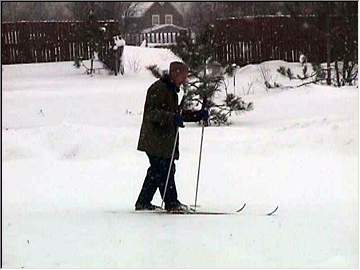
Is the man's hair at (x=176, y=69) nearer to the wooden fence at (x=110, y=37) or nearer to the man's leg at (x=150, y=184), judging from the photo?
the man's leg at (x=150, y=184)

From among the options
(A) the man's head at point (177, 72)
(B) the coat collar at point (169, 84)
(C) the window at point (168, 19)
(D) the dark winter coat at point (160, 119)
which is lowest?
(D) the dark winter coat at point (160, 119)

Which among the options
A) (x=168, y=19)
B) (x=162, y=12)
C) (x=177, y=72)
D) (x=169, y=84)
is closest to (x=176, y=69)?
(x=177, y=72)

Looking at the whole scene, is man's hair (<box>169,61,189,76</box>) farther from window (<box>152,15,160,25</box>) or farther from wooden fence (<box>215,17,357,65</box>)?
window (<box>152,15,160,25</box>)

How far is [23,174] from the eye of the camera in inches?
311

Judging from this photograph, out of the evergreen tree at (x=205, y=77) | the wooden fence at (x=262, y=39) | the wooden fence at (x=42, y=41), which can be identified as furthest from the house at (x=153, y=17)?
the evergreen tree at (x=205, y=77)

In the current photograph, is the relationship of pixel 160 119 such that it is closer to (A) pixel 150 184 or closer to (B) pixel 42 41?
(A) pixel 150 184

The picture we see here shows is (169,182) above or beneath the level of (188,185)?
above

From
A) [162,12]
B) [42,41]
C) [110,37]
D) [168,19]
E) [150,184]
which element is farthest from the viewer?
[162,12]

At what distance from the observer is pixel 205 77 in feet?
36.9

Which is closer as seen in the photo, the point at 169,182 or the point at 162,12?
the point at 169,182

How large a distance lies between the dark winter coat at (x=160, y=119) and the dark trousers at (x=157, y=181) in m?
0.08

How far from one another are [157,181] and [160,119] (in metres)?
0.55

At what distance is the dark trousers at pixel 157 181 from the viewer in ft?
17.7

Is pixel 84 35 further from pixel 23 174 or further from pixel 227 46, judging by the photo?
pixel 23 174
